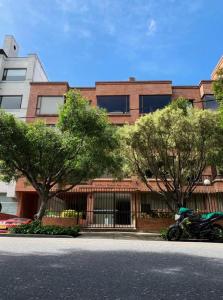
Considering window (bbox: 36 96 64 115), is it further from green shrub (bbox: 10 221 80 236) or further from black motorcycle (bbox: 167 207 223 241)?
black motorcycle (bbox: 167 207 223 241)

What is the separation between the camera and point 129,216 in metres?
23.1

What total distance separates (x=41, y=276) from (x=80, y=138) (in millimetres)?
9804

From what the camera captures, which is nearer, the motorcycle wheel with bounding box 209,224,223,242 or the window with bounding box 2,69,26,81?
the motorcycle wheel with bounding box 209,224,223,242

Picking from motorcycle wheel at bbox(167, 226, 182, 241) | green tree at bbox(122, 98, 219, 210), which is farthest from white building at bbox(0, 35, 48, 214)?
motorcycle wheel at bbox(167, 226, 182, 241)

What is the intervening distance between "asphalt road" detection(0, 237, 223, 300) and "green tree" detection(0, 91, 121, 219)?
24.9 ft

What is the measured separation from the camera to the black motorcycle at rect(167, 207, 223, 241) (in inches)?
494

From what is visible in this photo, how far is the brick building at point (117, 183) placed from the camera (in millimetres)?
22688

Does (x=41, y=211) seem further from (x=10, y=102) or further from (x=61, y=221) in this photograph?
(x=10, y=102)

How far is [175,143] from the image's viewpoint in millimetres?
15664

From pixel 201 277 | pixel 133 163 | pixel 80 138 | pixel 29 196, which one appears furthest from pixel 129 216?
pixel 201 277

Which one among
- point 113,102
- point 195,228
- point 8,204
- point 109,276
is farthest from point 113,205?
point 109,276

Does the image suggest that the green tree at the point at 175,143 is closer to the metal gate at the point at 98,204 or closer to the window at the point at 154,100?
the metal gate at the point at 98,204

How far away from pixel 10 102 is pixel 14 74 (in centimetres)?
346

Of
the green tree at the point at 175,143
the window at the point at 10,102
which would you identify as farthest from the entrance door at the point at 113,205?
the window at the point at 10,102
